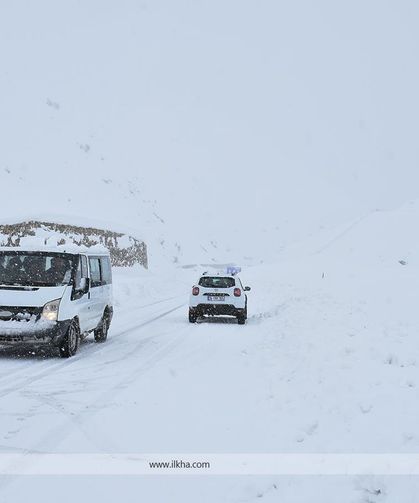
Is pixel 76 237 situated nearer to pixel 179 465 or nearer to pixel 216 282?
pixel 216 282

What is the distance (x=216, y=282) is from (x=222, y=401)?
A: 1107cm

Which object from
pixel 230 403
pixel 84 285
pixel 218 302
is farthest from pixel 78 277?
pixel 218 302

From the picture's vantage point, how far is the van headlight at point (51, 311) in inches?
400

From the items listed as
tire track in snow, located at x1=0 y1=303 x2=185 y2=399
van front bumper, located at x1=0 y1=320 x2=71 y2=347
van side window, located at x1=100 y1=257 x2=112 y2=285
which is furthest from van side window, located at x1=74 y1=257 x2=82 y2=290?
van side window, located at x1=100 y1=257 x2=112 y2=285

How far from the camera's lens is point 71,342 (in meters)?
10.7

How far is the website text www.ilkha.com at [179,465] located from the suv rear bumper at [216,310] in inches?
492

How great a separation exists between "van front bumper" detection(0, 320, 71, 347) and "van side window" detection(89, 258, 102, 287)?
235 centimetres

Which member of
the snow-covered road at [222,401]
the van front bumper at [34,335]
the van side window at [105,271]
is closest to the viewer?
the snow-covered road at [222,401]

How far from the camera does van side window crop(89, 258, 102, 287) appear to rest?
1253 cm

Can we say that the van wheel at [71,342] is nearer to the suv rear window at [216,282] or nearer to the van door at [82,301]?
the van door at [82,301]

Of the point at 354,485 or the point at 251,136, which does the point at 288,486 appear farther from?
the point at 251,136

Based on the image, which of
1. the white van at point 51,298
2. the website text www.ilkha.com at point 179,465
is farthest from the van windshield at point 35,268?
the website text www.ilkha.com at point 179,465

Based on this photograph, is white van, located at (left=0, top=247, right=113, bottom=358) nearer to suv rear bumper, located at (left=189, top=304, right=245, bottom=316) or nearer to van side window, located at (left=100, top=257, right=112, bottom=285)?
van side window, located at (left=100, top=257, right=112, bottom=285)

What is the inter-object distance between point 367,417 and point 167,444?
6.35 ft
